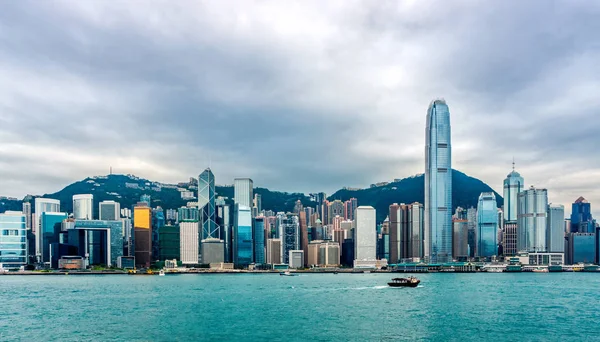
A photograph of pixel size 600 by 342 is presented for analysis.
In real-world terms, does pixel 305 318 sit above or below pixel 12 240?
above

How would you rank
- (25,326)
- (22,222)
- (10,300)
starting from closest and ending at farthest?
(25,326), (10,300), (22,222)

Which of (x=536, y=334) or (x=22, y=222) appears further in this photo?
(x=22, y=222)

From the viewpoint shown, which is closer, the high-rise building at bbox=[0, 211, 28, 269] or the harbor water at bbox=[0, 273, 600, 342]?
the harbor water at bbox=[0, 273, 600, 342]

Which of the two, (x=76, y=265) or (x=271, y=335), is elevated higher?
(x=271, y=335)


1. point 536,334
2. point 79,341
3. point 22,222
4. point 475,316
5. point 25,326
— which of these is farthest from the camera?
point 22,222

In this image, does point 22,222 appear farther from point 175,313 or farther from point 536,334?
point 536,334

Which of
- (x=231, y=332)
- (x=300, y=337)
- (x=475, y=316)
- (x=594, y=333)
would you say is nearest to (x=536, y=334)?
(x=594, y=333)

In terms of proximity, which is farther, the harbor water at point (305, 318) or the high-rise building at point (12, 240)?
the high-rise building at point (12, 240)

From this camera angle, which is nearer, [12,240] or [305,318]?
[305,318]
